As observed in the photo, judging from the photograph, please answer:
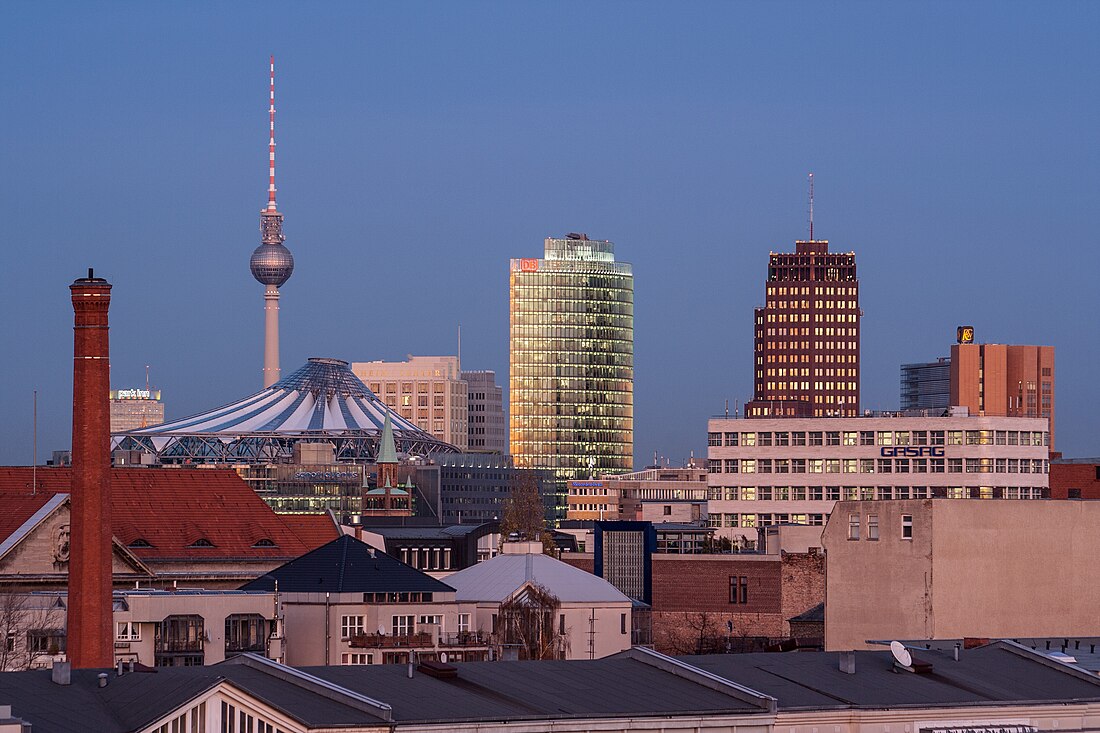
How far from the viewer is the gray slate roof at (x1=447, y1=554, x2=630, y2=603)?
124938mm

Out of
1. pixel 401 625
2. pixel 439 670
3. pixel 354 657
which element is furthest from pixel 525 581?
pixel 439 670

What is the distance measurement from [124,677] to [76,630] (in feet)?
143

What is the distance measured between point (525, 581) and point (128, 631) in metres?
30.5

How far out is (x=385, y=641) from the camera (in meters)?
106

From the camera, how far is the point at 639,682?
5350 centimetres

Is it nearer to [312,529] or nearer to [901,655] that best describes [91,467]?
[312,529]

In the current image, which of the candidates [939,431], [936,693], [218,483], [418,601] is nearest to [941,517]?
[418,601]

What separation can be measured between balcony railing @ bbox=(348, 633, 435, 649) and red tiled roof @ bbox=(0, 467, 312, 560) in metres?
22.1

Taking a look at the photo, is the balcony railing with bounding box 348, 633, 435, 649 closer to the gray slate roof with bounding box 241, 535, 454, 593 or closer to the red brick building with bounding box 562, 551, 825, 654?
the gray slate roof with bounding box 241, 535, 454, 593

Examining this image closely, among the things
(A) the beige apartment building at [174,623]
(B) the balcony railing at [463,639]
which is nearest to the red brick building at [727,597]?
(B) the balcony railing at [463,639]

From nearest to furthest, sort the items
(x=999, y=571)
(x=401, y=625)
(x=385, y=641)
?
(x=999, y=571) → (x=385, y=641) → (x=401, y=625)

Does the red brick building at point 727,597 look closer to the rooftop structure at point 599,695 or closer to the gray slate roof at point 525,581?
the gray slate roof at point 525,581

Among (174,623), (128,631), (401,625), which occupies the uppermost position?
(174,623)

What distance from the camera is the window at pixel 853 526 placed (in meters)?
104
